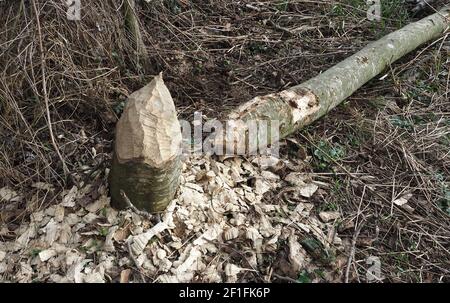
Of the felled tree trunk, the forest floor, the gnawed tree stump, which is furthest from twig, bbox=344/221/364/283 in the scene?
the gnawed tree stump

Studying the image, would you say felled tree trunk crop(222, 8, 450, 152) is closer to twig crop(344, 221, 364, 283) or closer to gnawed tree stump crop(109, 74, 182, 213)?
gnawed tree stump crop(109, 74, 182, 213)

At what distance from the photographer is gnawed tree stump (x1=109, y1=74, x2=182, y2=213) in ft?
6.13

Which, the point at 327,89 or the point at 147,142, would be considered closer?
the point at 147,142

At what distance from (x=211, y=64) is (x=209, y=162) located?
1298 mm

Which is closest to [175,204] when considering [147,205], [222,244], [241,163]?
[147,205]

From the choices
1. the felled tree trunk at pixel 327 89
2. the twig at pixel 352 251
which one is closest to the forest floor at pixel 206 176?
the twig at pixel 352 251

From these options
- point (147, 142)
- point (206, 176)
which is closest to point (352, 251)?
point (206, 176)

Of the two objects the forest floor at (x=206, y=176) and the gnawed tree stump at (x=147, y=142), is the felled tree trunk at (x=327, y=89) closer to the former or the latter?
the forest floor at (x=206, y=176)

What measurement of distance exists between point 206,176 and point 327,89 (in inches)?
49.0

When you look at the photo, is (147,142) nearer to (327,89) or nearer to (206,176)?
(206,176)

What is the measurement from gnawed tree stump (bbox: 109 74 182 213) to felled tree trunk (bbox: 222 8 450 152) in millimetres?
607

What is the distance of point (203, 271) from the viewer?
6.77 ft

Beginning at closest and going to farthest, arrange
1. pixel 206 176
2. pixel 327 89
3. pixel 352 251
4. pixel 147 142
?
pixel 147 142
pixel 352 251
pixel 206 176
pixel 327 89

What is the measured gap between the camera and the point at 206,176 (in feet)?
7.94
